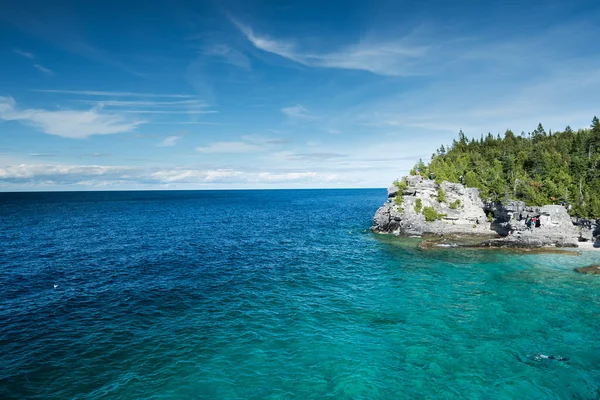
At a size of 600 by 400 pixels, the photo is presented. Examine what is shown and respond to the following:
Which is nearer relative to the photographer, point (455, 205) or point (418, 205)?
point (418, 205)

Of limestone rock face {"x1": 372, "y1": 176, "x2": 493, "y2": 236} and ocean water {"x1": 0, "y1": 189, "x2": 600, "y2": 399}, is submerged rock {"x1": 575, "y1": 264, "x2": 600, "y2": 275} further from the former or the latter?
limestone rock face {"x1": 372, "y1": 176, "x2": 493, "y2": 236}

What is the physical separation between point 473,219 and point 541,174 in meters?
25.1

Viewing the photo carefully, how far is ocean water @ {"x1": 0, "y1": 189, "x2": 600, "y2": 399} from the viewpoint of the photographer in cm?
2305

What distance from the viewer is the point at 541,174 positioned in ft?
277

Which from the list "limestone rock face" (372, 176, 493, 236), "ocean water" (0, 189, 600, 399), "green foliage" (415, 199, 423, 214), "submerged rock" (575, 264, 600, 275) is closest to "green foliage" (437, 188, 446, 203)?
"limestone rock face" (372, 176, 493, 236)

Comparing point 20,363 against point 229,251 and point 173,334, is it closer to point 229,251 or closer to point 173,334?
point 173,334

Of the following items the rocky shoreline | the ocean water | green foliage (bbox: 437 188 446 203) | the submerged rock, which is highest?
green foliage (bbox: 437 188 446 203)

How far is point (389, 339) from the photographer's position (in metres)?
29.1

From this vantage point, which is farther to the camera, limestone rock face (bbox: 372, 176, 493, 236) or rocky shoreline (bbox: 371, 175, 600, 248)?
limestone rock face (bbox: 372, 176, 493, 236)

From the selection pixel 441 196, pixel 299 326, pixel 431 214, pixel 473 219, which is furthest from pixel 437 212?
pixel 299 326

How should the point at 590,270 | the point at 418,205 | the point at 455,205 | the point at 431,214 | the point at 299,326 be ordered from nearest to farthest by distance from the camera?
the point at 299,326 < the point at 590,270 < the point at 431,214 < the point at 418,205 < the point at 455,205

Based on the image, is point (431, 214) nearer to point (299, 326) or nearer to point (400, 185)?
point (400, 185)

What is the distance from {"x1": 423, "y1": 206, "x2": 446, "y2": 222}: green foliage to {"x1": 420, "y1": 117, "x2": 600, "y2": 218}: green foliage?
4037 millimetres

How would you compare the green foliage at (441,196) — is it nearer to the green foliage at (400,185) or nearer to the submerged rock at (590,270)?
the green foliage at (400,185)
